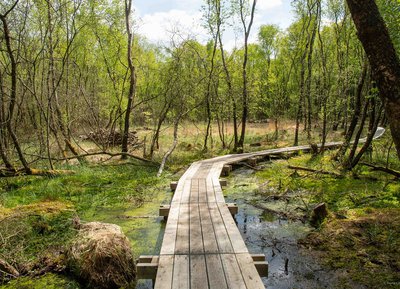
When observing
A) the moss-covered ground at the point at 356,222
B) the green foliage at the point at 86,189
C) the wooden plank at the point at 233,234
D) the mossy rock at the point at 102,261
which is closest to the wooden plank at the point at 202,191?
the wooden plank at the point at 233,234

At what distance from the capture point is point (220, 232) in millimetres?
4848

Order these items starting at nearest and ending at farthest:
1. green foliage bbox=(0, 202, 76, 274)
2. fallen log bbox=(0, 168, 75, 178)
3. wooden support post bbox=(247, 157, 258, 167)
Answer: green foliage bbox=(0, 202, 76, 274) < fallen log bbox=(0, 168, 75, 178) < wooden support post bbox=(247, 157, 258, 167)

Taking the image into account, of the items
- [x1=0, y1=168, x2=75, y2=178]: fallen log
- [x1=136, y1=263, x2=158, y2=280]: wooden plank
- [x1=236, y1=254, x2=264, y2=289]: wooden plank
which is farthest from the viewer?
[x1=0, y1=168, x2=75, y2=178]: fallen log

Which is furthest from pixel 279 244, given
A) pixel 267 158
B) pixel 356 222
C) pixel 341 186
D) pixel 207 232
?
pixel 267 158

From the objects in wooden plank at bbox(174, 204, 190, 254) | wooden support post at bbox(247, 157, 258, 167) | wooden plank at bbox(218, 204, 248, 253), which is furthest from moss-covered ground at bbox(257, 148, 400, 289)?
wooden support post at bbox(247, 157, 258, 167)

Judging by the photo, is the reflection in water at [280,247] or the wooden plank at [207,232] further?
the reflection in water at [280,247]

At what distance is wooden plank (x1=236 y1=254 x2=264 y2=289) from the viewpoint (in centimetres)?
333

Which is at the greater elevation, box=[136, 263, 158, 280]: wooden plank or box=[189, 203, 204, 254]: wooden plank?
box=[189, 203, 204, 254]: wooden plank

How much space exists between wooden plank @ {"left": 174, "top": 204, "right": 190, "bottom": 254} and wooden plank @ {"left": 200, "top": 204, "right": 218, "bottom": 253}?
0.84 feet

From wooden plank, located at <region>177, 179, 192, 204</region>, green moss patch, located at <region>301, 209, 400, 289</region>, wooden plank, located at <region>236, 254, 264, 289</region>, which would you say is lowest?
green moss patch, located at <region>301, 209, 400, 289</region>

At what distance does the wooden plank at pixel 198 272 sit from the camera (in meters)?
3.35

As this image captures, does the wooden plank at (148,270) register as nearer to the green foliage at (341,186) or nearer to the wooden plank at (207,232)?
the wooden plank at (207,232)

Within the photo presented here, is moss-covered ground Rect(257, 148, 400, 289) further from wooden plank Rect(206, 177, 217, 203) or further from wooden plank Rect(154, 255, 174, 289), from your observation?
wooden plank Rect(154, 255, 174, 289)

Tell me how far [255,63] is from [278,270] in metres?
33.9
